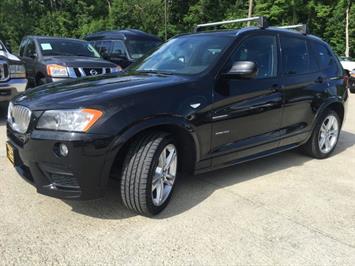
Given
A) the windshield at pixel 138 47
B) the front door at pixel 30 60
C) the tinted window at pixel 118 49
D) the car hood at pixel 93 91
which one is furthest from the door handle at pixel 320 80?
the tinted window at pixel 118 49

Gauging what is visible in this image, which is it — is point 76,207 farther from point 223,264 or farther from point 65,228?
point 223,264

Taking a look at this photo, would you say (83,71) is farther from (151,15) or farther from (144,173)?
(151,15)

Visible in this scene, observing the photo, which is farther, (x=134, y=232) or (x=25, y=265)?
(x=134, y=232)

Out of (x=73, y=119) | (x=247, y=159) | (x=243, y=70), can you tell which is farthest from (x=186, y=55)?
(x=73, y=119)

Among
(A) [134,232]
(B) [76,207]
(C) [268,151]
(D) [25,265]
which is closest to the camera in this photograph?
(D) [25,265]

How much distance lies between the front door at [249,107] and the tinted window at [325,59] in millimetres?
1007

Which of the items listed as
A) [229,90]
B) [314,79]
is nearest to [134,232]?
[229,90]

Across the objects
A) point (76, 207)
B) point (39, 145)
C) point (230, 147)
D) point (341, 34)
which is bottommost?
point (341, 34)

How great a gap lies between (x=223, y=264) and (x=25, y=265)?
4.48ft

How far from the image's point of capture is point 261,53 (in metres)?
4.73

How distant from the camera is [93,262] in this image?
296cm

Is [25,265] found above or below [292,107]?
below

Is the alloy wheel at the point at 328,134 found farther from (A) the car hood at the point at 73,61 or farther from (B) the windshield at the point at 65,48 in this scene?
(B) the windshield at the point at 65,48

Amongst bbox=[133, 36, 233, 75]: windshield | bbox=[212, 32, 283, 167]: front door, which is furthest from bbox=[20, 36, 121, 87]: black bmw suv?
bbox=[212, 32, 283, 167]: front door
